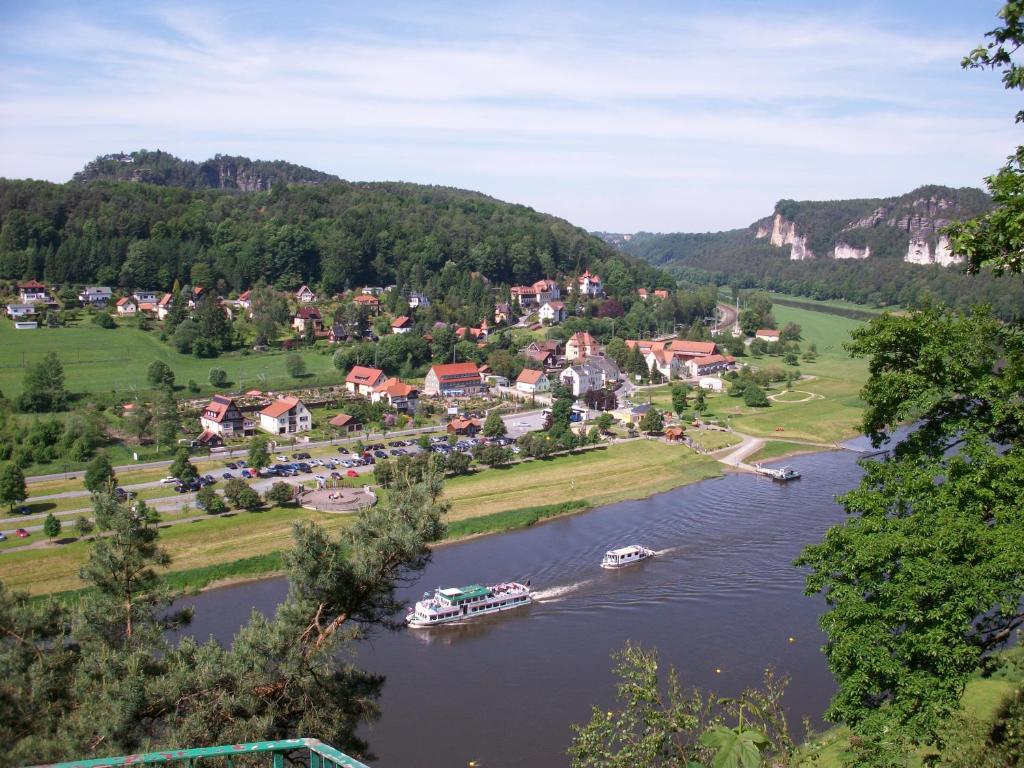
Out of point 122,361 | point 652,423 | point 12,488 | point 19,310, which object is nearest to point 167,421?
point 12,488

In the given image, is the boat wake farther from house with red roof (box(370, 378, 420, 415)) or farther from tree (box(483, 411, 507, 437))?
house with red roof (box(370, 378, 420, 415))

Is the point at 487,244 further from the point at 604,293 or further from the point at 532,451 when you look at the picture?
the point at 532,451

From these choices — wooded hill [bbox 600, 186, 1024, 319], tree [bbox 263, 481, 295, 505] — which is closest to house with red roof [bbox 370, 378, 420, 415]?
tree [bbox 263, 481, 295, 505]

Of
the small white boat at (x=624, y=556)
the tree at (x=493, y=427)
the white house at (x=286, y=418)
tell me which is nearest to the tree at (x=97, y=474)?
the white house at (x=286, y=418)

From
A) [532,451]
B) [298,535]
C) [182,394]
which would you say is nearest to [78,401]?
[182,394]

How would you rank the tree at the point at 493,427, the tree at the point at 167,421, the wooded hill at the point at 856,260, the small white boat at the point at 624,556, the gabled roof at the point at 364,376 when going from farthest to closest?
the wooded hill at the point at 856,260
the gabled roof at the point at 364,376
the tree at the point at 493,427
the tree at the point at 167,421
the small white boat at the point at 624,556

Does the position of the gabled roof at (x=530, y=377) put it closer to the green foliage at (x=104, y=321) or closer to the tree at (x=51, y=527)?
the green foliage at (x=104, y=321)

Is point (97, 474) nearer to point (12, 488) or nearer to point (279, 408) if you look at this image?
point (12, 488)
